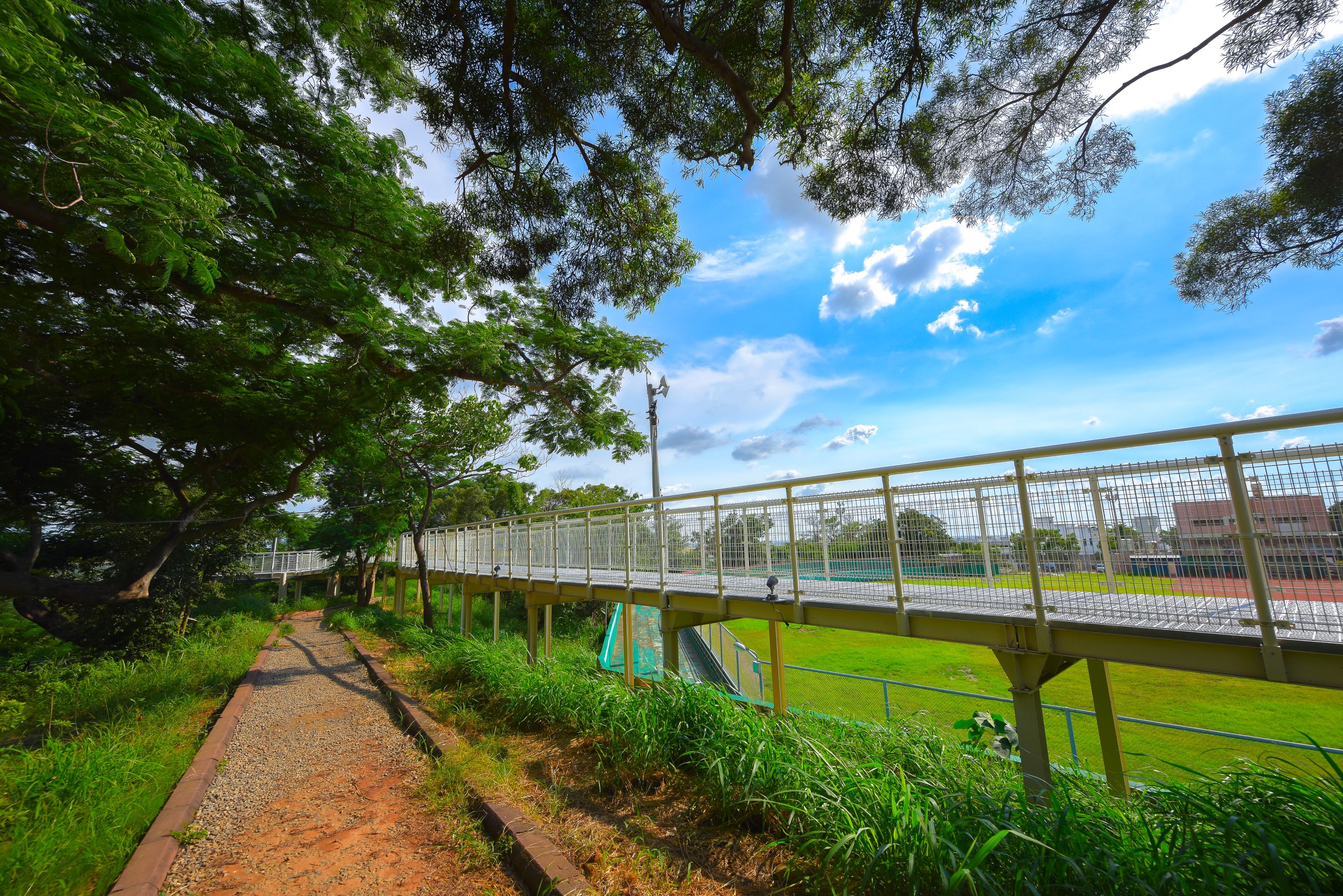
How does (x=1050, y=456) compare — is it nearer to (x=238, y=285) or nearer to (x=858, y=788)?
(x=858, y=788)

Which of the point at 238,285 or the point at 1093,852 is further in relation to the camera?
the point at 238,285

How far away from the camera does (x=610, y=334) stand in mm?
11523

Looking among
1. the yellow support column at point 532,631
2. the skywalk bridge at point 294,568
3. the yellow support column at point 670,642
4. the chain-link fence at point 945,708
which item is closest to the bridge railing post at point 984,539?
the yellow support column at point 670,642

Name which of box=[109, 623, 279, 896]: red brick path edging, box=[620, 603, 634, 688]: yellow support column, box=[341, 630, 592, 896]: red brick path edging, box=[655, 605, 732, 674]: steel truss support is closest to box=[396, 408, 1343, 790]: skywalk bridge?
box=[655, 605, 732, 674]: steel truss support

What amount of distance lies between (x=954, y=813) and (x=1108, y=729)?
2326mm

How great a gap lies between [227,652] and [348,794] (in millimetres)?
9285

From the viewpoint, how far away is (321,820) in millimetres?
4199

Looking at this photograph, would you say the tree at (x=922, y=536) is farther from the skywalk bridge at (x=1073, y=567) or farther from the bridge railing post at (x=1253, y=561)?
the bridge railing post at (x=1253, y=561)

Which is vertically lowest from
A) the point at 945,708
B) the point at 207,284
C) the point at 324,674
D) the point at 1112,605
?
the point at 945,708

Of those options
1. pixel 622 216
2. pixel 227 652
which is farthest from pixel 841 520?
pixel 227 652

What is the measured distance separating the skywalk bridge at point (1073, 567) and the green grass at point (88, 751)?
5014 mm

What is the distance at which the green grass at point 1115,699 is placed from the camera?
1362cm

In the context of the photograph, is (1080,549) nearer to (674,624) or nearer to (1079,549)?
(1079,549)

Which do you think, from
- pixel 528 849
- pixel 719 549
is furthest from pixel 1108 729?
pixel 528 849
